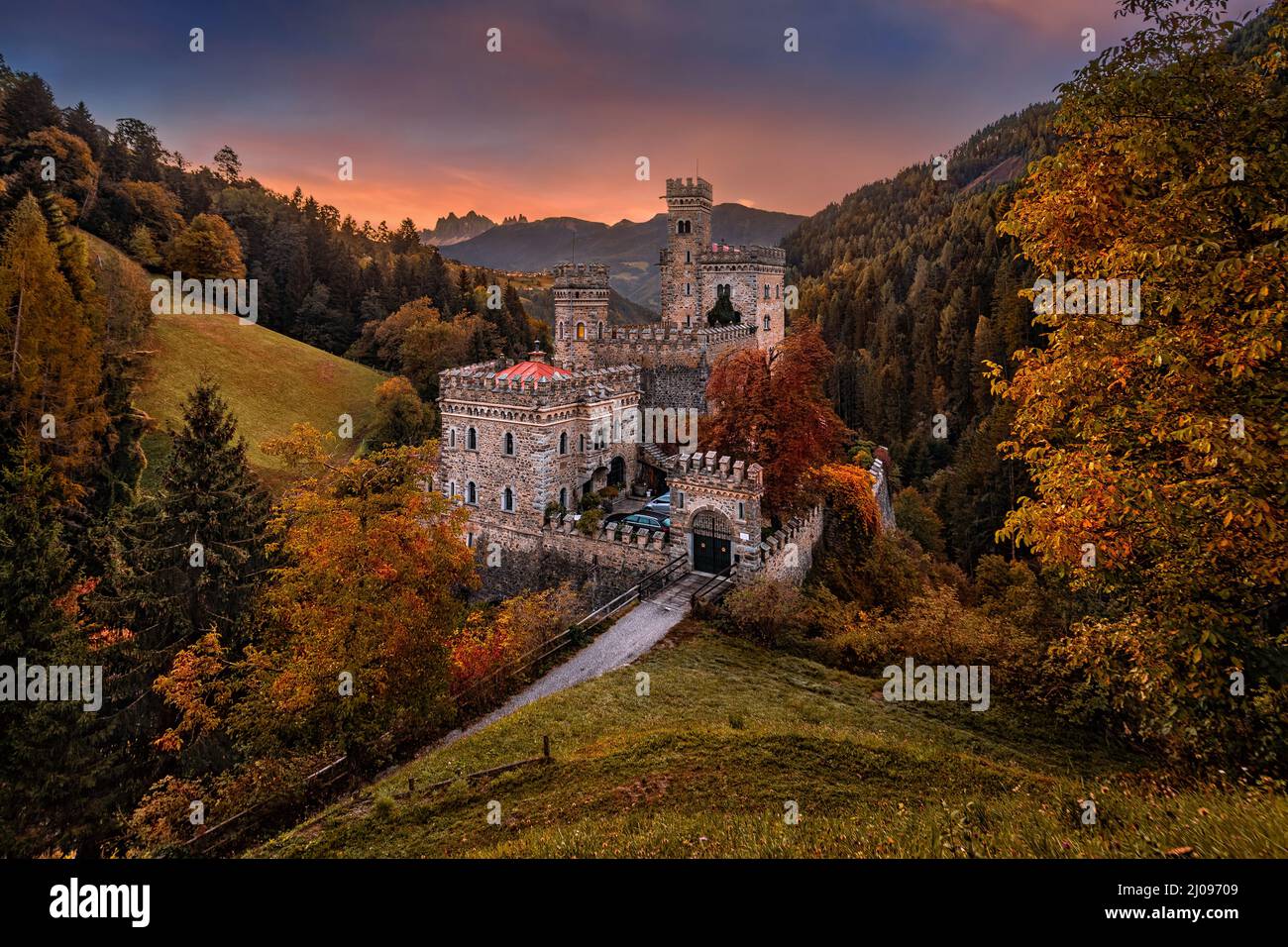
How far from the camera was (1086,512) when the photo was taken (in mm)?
10250

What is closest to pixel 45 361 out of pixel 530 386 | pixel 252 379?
pixel 252 379

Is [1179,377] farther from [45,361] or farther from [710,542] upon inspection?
[45,361]

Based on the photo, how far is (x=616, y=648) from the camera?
2333 centimetres

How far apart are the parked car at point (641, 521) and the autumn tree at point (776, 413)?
4762 millimetres

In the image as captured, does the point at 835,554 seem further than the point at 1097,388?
Yes

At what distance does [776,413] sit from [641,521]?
8.82 m

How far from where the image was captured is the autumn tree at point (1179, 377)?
887cm

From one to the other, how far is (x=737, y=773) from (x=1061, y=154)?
1292 cm

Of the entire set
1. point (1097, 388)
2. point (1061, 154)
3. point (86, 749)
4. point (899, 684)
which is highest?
point (1061, 154)

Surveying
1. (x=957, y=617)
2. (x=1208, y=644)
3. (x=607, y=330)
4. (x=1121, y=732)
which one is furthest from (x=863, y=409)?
(x=1208, y=644)

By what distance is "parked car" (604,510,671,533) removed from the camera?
3167cm
